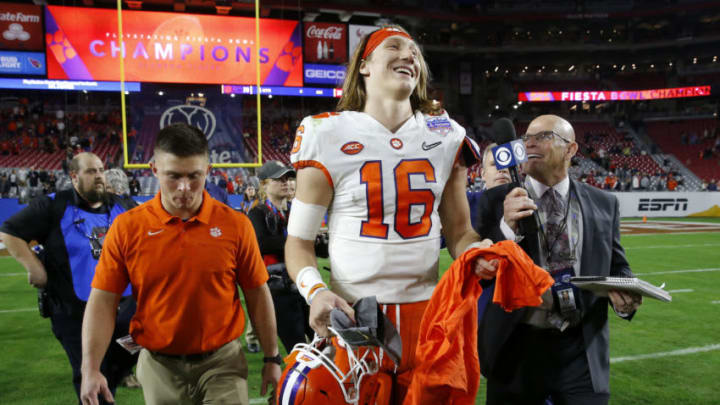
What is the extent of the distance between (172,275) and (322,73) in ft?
66.6

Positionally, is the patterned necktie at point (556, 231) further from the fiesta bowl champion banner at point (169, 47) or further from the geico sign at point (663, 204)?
the geico sign at point (663, 204)

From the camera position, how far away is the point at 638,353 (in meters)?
5.25

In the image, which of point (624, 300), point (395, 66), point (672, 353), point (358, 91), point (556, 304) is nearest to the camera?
point (395, 66)

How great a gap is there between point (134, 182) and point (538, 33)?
2965 centimetres

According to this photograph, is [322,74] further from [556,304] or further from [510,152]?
[510,152]

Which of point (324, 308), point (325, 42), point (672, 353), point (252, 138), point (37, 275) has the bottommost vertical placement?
point (672, 353)

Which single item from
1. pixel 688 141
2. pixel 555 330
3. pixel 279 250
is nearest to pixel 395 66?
pixel 555 330

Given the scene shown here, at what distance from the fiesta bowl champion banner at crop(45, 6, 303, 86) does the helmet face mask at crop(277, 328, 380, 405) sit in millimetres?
9737

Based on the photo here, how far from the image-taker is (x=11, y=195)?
1688 cm

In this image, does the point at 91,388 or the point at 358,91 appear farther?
the point at 91,388

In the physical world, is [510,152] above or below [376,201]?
above

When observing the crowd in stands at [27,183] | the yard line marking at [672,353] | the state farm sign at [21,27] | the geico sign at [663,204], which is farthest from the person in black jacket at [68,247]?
the geico sign at [663,204]

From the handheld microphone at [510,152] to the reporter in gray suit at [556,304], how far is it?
163mm

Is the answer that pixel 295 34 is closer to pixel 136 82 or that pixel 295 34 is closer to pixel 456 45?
pixel 136 82
